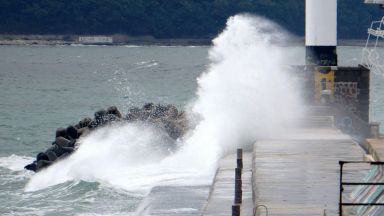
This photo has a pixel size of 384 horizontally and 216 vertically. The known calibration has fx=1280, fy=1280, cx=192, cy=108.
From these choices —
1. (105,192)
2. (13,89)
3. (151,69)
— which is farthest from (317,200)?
(151,69)

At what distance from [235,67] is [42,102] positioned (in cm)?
2700

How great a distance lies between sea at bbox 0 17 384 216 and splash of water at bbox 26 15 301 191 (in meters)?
0.05

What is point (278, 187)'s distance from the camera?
1423 centimetres

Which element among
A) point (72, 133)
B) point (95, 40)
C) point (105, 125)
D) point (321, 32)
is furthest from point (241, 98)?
point (95, 40)

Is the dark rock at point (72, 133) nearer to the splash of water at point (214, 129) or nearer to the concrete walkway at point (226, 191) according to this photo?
the splash of water at point (214, 129)

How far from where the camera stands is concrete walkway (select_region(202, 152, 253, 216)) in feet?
46.1

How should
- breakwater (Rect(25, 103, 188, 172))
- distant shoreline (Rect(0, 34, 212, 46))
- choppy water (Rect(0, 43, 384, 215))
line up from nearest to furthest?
choppy water (Rect(0, 43, 384, 215)) < breakwater (Rect(25, 103, 188, 172)) < distant shoreline (Rect(0, 34, 212, 46))

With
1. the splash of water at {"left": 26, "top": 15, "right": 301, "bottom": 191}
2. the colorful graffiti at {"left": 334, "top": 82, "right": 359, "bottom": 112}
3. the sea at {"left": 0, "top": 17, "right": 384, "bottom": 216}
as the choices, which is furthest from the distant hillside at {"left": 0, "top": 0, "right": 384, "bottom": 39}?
the colorful graffiti at {"left": 334, "top": 82, "right": 359, "bottom": 112}

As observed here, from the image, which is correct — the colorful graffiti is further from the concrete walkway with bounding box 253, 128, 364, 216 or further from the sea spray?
the concrete walkway with bounding box 253, 128, 364, 216

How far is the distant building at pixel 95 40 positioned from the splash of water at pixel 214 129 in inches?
3624

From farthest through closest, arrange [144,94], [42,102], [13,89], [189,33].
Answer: [189,33] < [13,89] < [144,94] < [42,102]

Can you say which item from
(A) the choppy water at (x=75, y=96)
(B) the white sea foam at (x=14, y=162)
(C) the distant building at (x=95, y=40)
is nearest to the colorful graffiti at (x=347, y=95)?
(A) the choppy water at (x=75, y=96)

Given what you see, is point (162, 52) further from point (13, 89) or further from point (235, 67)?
point (235, 67)

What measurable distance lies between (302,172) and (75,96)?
38408 mm
